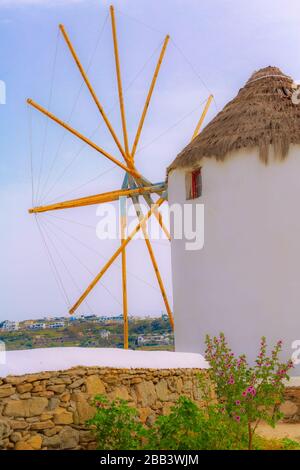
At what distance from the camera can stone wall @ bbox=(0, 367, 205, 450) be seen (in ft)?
18.7

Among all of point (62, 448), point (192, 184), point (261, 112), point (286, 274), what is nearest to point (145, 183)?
point (192, 184)

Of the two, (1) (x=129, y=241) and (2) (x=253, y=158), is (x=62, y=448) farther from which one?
(1) (x=129, y=241)

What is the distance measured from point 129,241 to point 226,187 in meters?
3.74

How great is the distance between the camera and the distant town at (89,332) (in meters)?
13.4

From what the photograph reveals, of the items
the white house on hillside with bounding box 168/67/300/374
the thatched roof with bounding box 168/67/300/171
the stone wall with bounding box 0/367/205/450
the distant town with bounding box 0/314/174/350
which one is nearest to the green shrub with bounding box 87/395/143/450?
the stone wall with bounding box 0/367/205/450

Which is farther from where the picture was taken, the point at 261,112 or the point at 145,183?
the point at 145,183

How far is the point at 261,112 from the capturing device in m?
10.7

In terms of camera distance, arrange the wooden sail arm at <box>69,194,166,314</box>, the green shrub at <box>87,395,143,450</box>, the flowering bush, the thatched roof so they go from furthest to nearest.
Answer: the wooden sail arm at <box>69,194,166,314</box>, the thatched roof, the flowering bush, the green shrub at <box>87,395,143,450</box>

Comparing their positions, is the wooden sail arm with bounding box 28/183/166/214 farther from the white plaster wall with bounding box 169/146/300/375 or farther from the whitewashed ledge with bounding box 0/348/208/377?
the whitewashed ledge with bounding box 0/348/208/377

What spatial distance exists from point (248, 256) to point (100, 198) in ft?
16.4

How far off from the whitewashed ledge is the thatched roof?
389 cm
